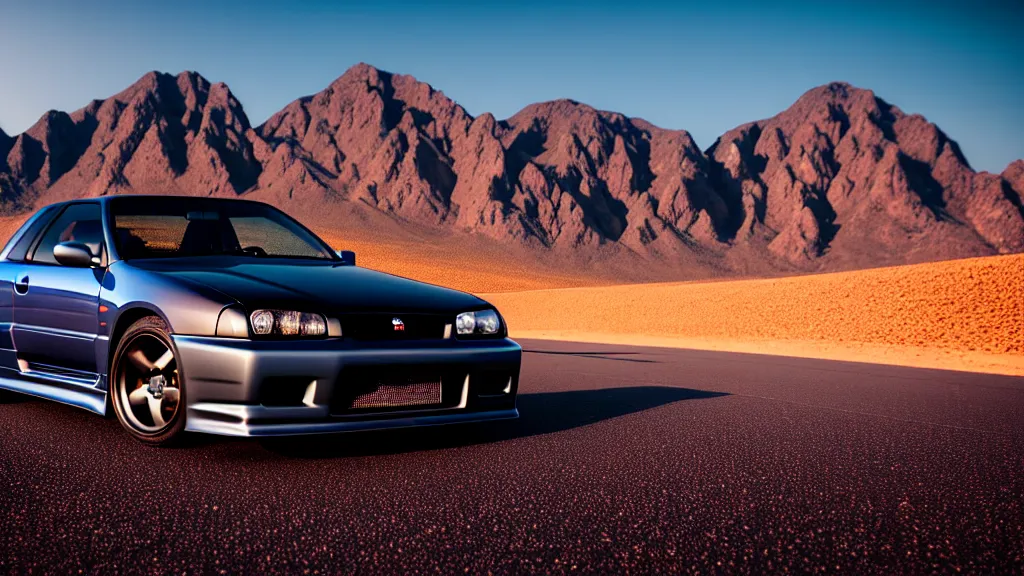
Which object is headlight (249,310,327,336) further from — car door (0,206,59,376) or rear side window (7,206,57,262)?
rear side window (7,206,57,262)

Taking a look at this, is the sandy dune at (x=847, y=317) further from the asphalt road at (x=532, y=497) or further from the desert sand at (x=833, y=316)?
the asphalt road at (x=532, y=497)

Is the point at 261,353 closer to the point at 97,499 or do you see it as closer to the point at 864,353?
the point at 97,499

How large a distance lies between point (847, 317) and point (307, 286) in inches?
1013

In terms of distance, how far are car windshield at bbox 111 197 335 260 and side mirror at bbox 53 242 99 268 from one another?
189 millimetres

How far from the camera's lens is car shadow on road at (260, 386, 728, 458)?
451 cm

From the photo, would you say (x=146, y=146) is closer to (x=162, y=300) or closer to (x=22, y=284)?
(x=22, y=284)

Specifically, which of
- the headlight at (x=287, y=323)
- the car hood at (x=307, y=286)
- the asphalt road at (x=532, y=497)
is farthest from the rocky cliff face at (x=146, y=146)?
the headlight at (x=287, y=323)

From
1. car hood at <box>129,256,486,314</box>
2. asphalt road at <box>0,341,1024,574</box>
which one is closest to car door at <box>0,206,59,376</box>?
asphalt road at <box>0,341,1024,574</box>

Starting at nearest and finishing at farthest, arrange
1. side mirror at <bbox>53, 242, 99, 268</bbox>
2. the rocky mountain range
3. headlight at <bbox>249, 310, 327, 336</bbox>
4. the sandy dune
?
headlight at <bbox>249, 310, 327, 336</bbox> < side mirror at <bbox>53, 242, 99, 268</bbox> < the sandy dune < the rocky mountain range

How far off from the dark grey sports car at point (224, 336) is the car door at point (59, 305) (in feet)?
0.04

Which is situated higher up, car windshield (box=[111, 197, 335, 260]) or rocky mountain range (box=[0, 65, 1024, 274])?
rocky mountain range (box=[0, 65, 1024, 274])

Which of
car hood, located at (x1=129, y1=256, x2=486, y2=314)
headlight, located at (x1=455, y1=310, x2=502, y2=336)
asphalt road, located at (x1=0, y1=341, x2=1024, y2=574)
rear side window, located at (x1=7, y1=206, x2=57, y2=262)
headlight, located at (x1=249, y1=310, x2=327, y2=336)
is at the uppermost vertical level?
rear side window, located at (x1=7, y1=206, x2=57, y2=262)

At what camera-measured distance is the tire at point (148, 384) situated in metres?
4.15

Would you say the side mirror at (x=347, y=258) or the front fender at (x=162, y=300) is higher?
the side mirror at (x=347, y=258)
